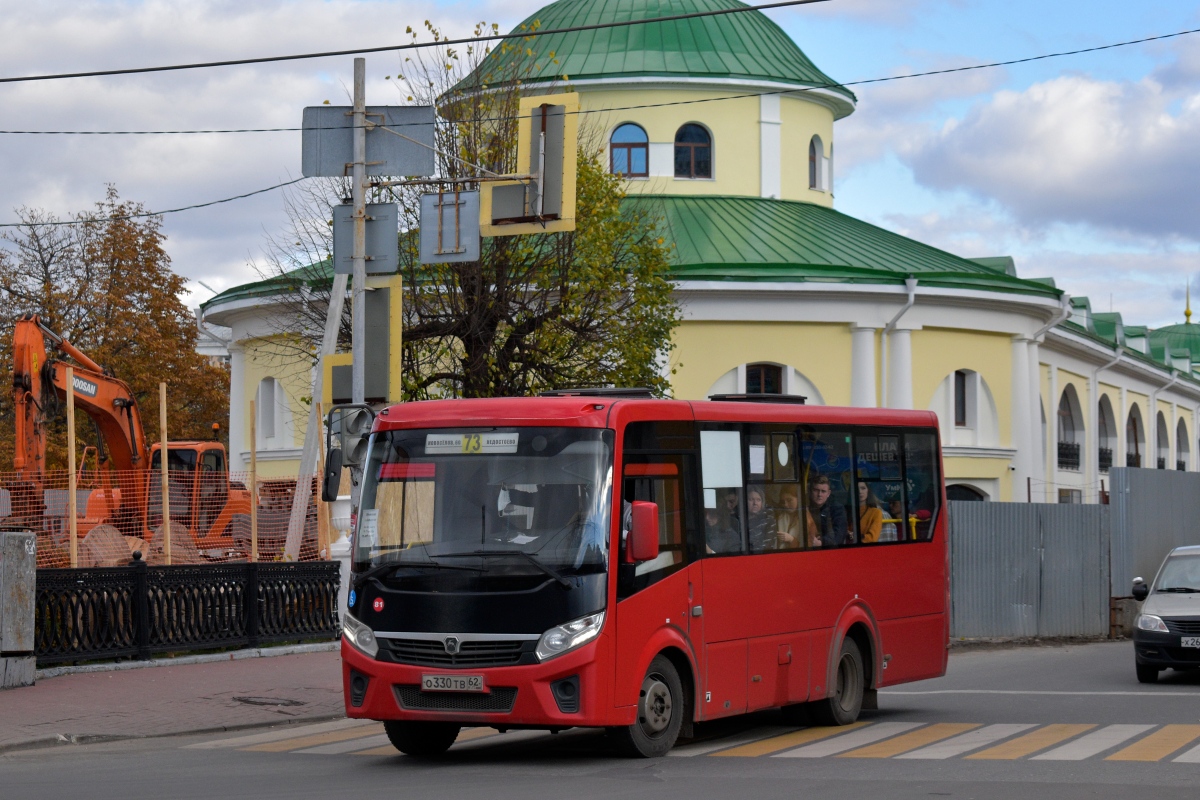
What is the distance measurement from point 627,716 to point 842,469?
155 inches

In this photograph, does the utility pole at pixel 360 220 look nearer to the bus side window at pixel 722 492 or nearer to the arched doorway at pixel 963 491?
the bus side window at pixel 722 492

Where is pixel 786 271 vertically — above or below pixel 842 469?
above

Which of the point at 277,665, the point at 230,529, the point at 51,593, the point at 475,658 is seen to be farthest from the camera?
the point at 230,529

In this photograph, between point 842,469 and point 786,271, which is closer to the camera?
point 842,469

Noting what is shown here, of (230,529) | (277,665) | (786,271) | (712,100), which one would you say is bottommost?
(277,665)

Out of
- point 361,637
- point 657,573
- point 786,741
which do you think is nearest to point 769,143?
point 786,741

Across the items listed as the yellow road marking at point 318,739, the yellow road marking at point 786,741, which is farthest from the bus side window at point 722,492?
the yellow road marking at point 318,739

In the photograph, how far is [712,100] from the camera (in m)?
43.4

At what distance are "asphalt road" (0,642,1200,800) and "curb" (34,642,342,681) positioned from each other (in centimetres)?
400

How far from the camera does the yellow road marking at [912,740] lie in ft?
40.0

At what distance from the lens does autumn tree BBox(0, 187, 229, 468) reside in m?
52.9

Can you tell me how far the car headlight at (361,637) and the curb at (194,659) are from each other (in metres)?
5.62

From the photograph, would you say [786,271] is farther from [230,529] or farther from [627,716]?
[627,716]

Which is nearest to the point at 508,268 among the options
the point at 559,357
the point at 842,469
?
the point at 559,357
